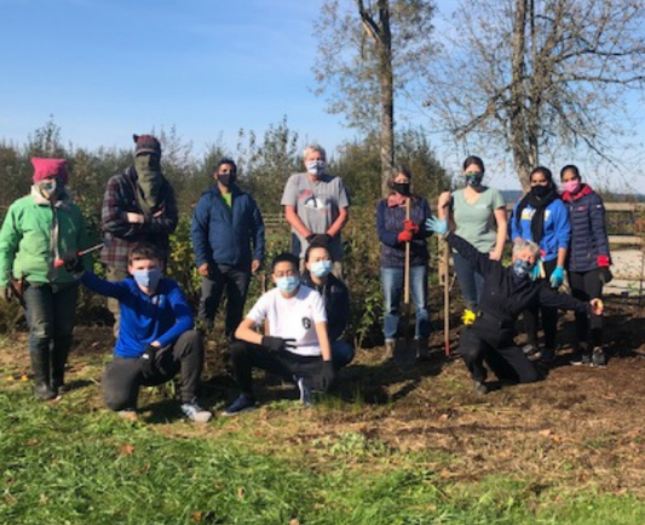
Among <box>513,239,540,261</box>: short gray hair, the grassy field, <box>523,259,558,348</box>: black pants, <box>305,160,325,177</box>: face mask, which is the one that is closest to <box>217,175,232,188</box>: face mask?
<box>305,160,325,177</box>: face mask

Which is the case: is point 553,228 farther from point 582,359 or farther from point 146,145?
point 146,145

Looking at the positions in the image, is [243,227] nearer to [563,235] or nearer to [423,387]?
[423,387]

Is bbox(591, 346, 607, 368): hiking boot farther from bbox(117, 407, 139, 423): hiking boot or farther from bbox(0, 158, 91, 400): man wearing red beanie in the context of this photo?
bbox(0, 158, 91, 400): man wearing red beanie

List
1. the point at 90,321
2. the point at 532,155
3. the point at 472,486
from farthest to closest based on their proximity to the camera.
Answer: the point at 532,155 < the point at 90,321 < the point at 472,486

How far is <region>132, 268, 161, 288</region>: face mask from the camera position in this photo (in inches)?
189

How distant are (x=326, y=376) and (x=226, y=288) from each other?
154 cm

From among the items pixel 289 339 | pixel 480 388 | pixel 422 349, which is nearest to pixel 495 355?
pixel 480 388

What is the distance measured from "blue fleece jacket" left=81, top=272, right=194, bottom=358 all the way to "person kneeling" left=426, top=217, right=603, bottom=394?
2.22 m

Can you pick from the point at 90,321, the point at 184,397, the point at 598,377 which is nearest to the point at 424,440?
the point at 184,397

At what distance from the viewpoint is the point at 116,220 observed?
5.30 m

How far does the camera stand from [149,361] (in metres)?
4.74

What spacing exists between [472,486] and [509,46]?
6636 mm

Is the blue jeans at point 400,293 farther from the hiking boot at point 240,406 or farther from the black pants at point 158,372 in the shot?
the black pants at point 158,372

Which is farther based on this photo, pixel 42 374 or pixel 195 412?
pixel 42 374
